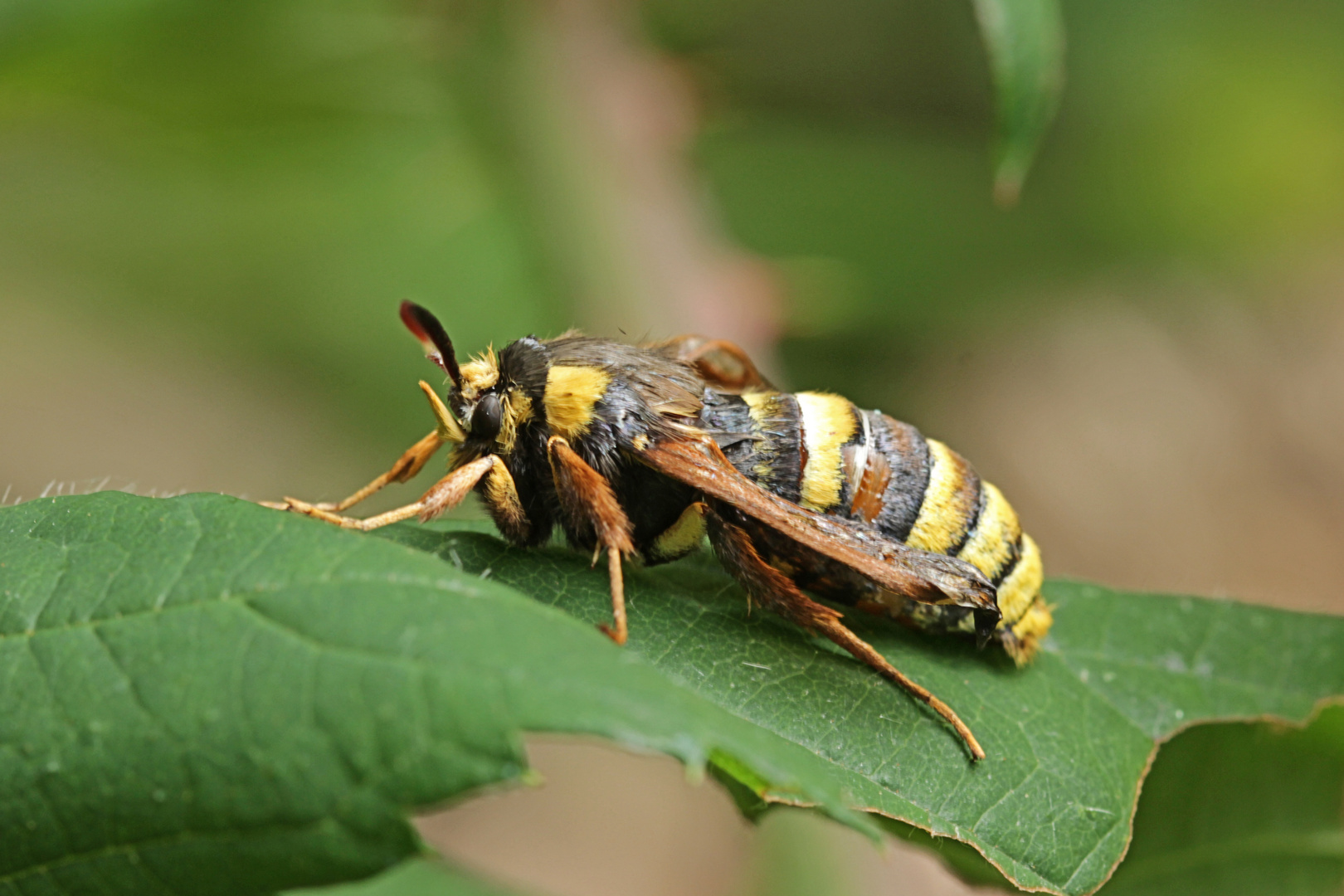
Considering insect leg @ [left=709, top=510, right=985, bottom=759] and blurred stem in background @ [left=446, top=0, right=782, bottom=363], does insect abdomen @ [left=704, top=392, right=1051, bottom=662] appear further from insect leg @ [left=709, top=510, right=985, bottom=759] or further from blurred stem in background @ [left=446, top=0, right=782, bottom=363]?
blurred stem in background @ [left=446, top=0, right=782, bottom=363]

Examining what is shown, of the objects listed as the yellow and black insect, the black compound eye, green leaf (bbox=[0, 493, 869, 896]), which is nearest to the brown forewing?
the yellow and black insect

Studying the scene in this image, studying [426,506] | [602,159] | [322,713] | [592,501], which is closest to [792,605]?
[592,501]

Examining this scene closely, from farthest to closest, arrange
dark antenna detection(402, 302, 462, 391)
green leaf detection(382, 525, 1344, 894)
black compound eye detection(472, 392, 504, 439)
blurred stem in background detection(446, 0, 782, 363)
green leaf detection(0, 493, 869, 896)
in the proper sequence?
blurred stem in background detection(446, 0, 782, 363), black compound eye detection(472, 392, 504, 439), dark antenna detection(402, 302, 462, 391), green leaf detection(382, 525, 1344, 894), green leaf detection(0, 493, 869, 896)

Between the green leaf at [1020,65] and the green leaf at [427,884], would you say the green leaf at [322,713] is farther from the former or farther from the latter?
the green leaf at [1020,65]

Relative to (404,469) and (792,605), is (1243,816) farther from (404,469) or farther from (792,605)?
(404,469)

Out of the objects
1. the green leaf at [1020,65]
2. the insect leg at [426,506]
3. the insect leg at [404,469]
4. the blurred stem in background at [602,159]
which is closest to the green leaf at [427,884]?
the insect leg at [404,469]

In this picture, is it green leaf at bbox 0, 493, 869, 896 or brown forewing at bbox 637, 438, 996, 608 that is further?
brown forewing at bbox 637, 438, 996, 608
